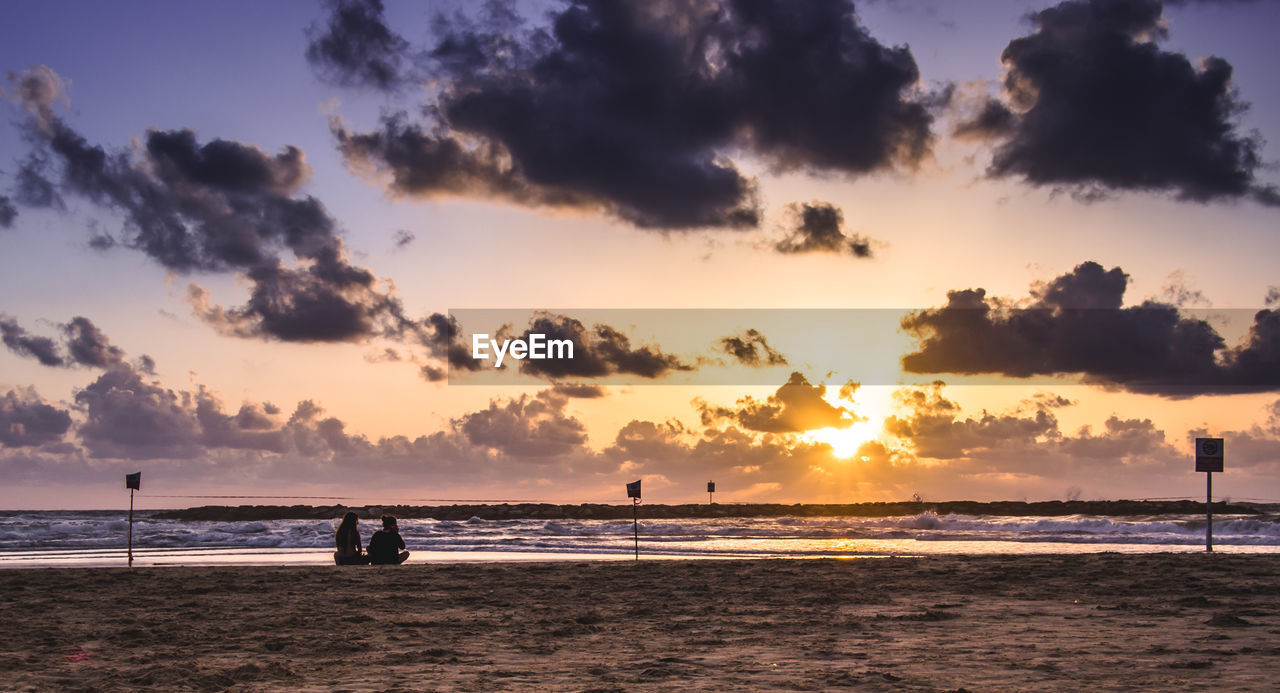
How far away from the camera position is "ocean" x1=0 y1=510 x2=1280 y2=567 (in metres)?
30.8

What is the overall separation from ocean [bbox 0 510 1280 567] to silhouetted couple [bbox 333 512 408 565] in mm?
3739

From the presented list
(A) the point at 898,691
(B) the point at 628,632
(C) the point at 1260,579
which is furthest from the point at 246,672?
(C) the point at 1260,579

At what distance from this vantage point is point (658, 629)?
490 inches

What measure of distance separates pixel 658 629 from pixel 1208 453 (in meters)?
19.2

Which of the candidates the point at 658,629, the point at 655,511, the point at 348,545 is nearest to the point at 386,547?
the point at 348,545

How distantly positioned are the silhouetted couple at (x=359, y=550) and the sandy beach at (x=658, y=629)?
2.31 metres

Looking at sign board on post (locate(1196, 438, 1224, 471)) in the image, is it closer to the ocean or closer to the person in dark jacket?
the ocean

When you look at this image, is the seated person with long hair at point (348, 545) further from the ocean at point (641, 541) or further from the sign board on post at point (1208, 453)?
the sign board on post at point (1208, 453)

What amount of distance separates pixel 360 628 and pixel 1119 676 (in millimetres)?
9414

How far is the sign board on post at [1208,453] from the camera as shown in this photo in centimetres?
2425

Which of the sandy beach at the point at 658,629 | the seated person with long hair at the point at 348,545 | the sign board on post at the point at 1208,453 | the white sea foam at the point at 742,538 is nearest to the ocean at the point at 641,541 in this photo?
the white sea foam at the point at 742,538

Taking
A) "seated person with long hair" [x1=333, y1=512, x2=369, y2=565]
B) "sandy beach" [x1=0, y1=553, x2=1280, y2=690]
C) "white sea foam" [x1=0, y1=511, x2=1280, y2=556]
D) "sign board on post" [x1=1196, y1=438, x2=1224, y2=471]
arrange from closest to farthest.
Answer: "sandy beach" [x1=0, y1=553, x2=1280, y2=690], "seated person with long hair" [x1=333, y1=512, x2=369, y2=565], "sign board on post" [x1=1196, y1=438, x2=1224, y2=471], "white sea foam" [x1=0, y1=511, x2=1280, y2=556]

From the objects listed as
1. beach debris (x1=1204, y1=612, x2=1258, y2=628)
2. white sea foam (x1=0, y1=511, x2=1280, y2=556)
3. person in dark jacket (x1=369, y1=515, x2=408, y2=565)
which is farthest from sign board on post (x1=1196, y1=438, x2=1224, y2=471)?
→ person in dark jacket (x1=369, y1=515, x2=408, y2=565)

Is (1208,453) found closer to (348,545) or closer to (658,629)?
(658,629)
